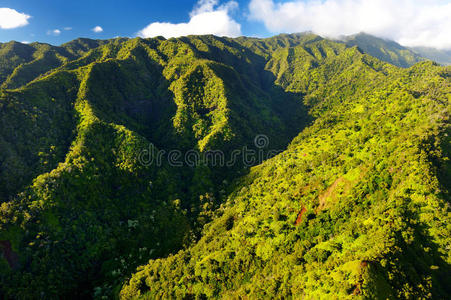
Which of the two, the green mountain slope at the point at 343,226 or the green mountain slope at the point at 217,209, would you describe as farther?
the green mountain slope at the point at 217,209

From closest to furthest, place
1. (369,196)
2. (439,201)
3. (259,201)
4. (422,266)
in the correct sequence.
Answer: (422,266) → (439,201) → (369,196) → (259,201)

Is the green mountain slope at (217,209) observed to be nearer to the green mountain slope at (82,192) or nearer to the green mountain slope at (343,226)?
the green mountain slope at (343,226)

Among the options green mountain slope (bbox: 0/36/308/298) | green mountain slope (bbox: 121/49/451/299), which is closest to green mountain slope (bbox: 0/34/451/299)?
green mountain slope (bbox: 121/49/451/299)

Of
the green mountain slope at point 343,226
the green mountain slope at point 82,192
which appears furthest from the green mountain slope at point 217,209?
the green mountain slope at point 82,192

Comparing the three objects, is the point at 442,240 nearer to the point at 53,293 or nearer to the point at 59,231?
the point at 53,293

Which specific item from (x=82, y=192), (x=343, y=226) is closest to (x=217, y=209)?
(x=82, y=192)

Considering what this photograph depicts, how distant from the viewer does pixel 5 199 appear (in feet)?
385

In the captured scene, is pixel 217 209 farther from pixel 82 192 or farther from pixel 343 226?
pixel 343 226

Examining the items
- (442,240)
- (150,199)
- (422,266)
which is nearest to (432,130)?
(442,240)

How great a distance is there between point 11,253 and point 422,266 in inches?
6012

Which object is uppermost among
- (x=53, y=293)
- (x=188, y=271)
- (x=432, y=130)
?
(x=432, y=130)

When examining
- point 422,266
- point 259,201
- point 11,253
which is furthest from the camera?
point 259,201

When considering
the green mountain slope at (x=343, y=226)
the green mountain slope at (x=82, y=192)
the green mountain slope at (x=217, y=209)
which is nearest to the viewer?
the green mountain slope at (x=343, y=226)

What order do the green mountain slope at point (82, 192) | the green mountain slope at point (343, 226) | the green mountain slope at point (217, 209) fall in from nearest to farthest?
the green mountain slope at point (343, 226), the green mountain slope at point (217, 209), the green mountain slope at point (82, 192)
